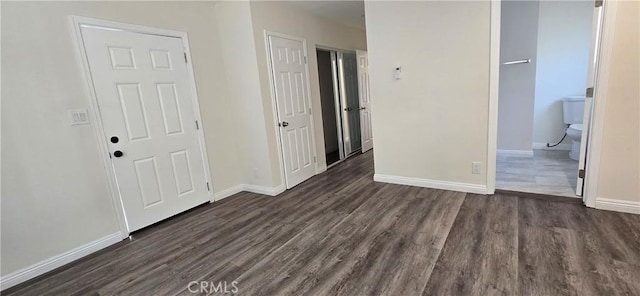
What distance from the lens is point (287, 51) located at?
363cm

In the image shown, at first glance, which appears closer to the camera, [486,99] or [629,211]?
[629,211]

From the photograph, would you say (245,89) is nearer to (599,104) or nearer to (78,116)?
(78,116)

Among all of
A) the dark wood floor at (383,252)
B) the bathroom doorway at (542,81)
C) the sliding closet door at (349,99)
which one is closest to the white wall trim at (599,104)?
the dark wood floor at (383,252)

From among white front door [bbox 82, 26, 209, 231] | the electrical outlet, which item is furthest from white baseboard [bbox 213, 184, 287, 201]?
the electrical outlet

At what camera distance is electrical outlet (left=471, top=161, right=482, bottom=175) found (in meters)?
3.05

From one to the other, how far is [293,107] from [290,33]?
90 cm

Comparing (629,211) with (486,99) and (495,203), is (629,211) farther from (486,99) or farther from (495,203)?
(486,99)

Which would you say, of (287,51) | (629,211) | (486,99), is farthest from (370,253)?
(287,51)

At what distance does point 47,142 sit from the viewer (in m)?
2.21

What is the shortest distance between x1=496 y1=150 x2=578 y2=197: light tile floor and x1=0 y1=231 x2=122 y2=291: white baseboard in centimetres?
379

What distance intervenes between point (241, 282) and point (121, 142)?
5.54 feet

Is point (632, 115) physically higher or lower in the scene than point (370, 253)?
higher

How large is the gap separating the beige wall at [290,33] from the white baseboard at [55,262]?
5.51 feet

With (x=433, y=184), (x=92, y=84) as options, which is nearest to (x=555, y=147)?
(x=433, y=184)
